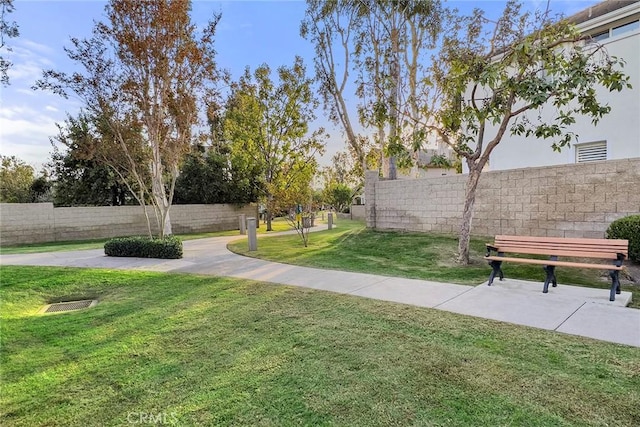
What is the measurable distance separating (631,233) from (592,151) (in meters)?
6.45

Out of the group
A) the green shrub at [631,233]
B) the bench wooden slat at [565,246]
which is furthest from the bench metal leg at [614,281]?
the green shrub at [631,233]

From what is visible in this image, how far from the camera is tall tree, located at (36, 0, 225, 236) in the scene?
984 cm

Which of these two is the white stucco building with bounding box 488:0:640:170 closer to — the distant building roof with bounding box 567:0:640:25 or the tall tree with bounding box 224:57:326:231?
the distant building roof with bounding box 567:0:640:25

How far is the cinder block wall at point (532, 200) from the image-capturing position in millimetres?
7688

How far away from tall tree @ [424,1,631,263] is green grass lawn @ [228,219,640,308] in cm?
87

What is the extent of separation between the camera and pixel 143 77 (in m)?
10.3

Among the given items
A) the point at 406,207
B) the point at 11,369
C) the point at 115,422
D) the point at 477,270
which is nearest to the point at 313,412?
the point at 115,422

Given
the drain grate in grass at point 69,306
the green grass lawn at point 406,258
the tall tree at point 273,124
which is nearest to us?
the drain grate in grass at point 69,306

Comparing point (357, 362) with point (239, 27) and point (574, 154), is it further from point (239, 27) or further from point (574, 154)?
point (574, 154)

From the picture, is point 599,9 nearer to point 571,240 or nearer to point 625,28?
point 625,28

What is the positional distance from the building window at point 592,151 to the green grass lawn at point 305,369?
33.6 ft

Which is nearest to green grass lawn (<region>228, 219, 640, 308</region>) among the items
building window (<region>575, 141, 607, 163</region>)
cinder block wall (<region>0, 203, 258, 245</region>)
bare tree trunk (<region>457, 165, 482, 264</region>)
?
bare tree trunk (<region>457, 165, 482, 264</region>)

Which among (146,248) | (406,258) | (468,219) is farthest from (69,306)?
(468,219)

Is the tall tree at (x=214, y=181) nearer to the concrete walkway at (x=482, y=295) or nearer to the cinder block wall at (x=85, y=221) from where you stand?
the cinder block wall at (x=85, y=221)
